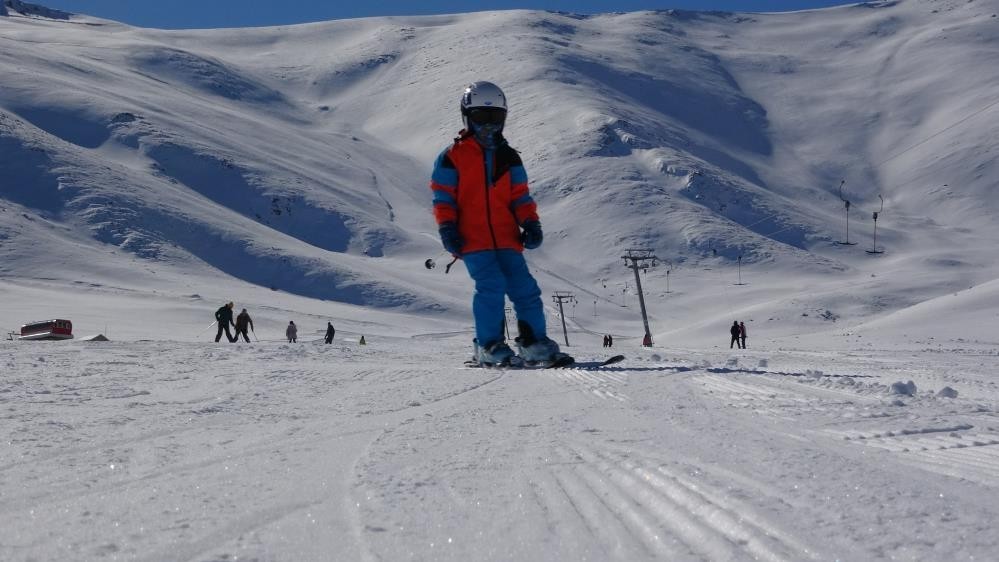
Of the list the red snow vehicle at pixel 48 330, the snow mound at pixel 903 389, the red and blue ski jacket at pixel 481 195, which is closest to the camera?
the snow mound at pixel 903 389

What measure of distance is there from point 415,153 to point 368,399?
473 ft

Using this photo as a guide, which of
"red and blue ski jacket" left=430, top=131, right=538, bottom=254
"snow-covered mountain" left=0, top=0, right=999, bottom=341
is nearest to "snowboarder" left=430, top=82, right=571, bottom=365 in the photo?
"red and blue ski jacket" left=430, top=131, right=538, bottom=254

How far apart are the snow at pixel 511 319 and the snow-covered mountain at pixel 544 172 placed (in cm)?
58

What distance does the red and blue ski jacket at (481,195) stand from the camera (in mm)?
8336

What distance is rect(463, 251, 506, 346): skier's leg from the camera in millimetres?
8281

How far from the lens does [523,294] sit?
8.55m

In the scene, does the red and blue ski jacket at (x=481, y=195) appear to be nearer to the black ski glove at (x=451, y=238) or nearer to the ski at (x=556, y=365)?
the black ski glove at (x=451, y=238)

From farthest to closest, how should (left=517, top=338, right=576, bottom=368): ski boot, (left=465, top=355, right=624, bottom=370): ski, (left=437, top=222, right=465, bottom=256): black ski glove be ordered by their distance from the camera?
(left=437, top=222, right=465, bottom=256): black ski glove
(left=517, top=338, right=576, bottom=368): ski boot
(left=465, top=355, right=624, bottom=370): ski

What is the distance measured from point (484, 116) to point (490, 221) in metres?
0.97

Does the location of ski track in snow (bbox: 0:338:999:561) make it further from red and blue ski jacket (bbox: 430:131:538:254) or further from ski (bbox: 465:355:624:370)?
red and blue ski jacket (bbox: 430:131:538:254)

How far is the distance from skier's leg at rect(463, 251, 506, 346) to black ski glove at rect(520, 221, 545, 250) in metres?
0.37

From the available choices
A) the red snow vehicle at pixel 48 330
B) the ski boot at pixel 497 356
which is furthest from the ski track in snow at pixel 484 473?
the red snow vehicle at pixel 48 330

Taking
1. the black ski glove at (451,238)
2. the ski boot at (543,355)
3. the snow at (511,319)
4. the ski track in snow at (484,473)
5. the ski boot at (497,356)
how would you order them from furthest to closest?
the black ski glove at (451,238) → the ski boot at (497,356) → the ski boot at (543,355) → the snow at (511,319) → the ski track in snow at (484,473)

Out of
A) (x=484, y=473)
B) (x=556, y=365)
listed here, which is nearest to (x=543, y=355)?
(x=556, y=365)
